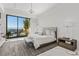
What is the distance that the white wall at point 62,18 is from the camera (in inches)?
113

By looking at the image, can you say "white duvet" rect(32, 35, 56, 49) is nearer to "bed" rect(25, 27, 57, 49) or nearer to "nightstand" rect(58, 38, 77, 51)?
"bed" rect(25, 27, 57, 49)

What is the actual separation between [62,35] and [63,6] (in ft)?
4.85

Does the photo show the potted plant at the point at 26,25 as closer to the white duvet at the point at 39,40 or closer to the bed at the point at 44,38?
the bed at the point at 44,38

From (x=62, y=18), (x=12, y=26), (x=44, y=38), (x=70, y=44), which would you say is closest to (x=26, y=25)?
(x=12, y=26)

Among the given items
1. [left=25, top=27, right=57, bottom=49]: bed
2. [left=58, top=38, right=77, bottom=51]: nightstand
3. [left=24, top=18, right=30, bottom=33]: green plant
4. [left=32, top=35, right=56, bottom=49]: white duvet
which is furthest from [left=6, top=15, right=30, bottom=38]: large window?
[left=58, top=38, right=77, bottom=51]: nightstand

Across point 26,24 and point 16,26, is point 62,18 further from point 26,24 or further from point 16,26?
point 16,26

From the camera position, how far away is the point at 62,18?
348cm

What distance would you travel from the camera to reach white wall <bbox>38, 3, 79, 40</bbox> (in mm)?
2858

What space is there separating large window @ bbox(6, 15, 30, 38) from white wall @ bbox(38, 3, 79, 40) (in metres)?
1.36

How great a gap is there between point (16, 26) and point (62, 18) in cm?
342

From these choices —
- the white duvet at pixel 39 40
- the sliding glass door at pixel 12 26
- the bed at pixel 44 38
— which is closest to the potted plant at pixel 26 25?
the sliding glass door at pixel 12 26

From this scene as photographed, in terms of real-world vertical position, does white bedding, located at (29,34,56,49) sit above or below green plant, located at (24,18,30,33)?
below

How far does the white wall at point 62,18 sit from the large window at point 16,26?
136 centimetres

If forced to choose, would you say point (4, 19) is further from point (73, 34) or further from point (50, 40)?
point (73, 34)
